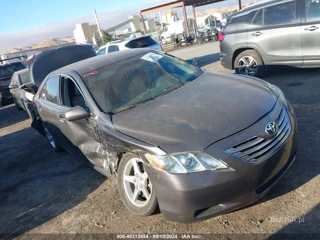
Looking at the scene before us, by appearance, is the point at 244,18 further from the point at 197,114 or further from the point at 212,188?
the point at 212,188

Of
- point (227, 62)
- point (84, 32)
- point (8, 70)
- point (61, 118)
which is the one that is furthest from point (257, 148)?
point (84, 32)

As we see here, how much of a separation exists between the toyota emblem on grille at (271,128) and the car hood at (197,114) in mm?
114

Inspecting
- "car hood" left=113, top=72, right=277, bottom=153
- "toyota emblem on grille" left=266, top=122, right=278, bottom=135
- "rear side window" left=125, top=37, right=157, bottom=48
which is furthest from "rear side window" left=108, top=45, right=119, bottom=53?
"toyota emblem on grille" left=266, top=122, right=278, bottom=135

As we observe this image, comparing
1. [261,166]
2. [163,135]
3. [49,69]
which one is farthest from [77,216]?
[49,69]

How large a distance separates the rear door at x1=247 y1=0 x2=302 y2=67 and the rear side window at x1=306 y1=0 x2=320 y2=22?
0.20m

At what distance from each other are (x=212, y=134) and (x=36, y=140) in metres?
5.20

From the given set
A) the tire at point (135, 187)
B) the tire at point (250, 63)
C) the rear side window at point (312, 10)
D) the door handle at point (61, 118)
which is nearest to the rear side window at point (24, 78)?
the door handle at point (61, 118)

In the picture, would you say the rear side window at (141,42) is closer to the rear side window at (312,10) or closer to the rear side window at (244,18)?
the rear side window at (244,18)

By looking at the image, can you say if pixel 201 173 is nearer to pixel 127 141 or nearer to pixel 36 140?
pixel 127 141

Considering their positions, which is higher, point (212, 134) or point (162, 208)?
point (212, 134)

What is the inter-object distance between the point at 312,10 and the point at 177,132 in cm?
483

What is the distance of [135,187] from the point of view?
285cm

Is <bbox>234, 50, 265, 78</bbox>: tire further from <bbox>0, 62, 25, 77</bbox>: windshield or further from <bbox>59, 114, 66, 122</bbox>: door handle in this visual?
<bbox>0, 62, 25, 77</bbox>: windshield

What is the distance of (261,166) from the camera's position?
237cm
